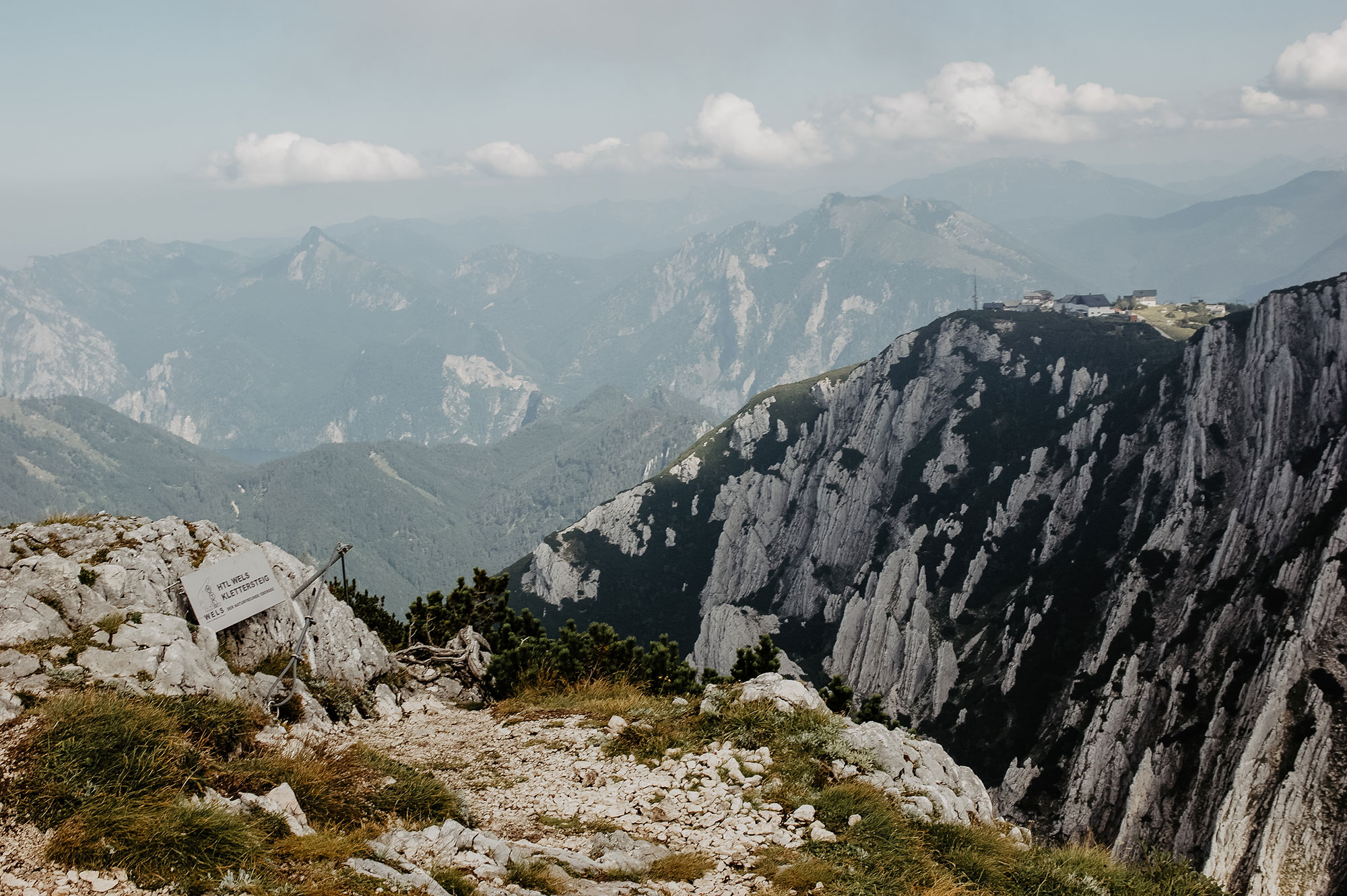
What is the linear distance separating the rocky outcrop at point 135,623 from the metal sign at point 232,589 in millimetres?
694

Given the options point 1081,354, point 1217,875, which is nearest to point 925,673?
point 1217,875

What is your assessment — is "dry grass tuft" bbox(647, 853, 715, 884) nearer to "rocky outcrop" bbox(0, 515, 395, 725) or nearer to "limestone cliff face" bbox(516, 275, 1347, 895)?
"rocky outcrop" bbox(0, 515, 395, 725)

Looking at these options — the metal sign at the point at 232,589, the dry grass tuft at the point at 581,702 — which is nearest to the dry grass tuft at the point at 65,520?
the metal sign at the point at 232,589

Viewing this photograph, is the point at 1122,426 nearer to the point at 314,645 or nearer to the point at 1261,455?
the point at 1261,455

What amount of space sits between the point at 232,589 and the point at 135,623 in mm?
3745

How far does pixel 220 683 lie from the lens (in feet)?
62.2

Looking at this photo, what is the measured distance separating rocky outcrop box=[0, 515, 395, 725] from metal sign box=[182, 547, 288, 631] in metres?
0.69

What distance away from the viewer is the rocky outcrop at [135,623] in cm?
1683

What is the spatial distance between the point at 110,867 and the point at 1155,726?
106993 mm

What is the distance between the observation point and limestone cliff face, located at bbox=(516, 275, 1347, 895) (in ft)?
227

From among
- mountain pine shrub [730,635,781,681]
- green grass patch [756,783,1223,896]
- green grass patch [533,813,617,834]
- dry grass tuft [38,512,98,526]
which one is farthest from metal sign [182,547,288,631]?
mountain pine shrub [730,635,781,681]

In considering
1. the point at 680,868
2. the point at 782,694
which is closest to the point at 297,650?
the point at 680,868

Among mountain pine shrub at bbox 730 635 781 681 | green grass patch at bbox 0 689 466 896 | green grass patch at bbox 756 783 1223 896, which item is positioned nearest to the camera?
green grass patch at bbox 0 689 466 896

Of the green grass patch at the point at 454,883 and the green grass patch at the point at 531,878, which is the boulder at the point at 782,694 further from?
the green grass patch at the point at 454,883
